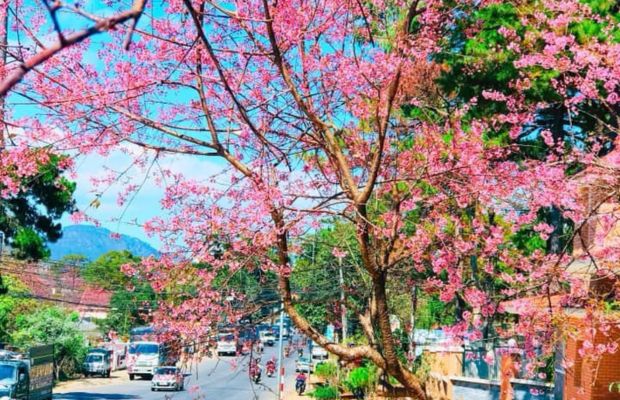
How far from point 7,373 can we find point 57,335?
2007cm

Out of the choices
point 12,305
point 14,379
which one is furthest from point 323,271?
point 12,305

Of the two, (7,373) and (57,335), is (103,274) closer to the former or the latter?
(57,335)

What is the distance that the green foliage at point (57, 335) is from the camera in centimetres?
4062

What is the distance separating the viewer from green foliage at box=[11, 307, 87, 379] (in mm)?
40625

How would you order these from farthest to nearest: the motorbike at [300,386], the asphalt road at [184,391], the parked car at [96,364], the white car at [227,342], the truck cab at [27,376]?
the parked car at [96,364] → the motorbike at [300,386] → the asphalt road at [184,391] → the truck cab at [27,376] → the white car at [227,342]

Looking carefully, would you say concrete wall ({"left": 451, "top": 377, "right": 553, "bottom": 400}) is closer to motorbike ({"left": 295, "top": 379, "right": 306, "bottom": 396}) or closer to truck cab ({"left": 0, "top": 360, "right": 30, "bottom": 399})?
truck cab ({"left": 0, "top": 360, "right": 30, "bottom": 399})

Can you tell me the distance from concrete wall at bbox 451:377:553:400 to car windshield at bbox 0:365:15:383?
451 inches

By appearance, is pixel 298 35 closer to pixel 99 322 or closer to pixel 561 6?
pixel 561 6

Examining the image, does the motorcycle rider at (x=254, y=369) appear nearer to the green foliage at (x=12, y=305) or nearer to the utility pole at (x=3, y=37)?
the utility pole at (x=3, y=37)

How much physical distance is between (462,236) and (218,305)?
3.29 m

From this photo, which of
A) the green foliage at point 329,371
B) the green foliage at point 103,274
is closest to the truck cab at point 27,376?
the green foliage at point 329,371

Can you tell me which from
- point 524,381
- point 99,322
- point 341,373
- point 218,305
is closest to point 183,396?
point 341,373

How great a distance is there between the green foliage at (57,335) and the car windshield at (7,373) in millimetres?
17353

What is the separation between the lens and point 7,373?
888 inches
